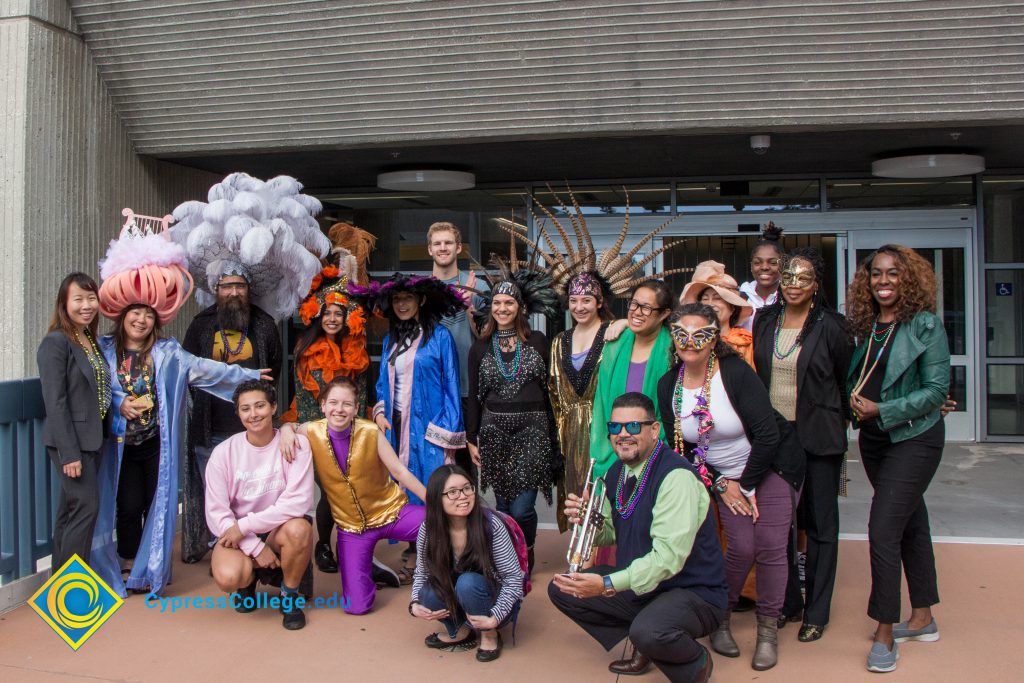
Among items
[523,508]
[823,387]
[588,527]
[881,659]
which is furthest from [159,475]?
[881,659]

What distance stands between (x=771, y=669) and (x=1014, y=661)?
103cm

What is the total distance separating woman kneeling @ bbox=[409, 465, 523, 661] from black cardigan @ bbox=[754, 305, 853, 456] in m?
1.39

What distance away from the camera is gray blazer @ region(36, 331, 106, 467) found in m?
4.43

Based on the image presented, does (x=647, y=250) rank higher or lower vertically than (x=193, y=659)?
higher

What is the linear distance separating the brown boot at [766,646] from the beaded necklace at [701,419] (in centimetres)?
62

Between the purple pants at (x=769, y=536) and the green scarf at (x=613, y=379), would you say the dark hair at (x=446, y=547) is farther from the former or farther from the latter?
the purple pants at (x=769, y=536)

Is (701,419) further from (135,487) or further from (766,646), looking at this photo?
(135,487)

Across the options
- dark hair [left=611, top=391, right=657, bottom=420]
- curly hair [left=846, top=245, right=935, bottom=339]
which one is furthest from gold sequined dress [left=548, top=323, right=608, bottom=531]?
curly hair [left=846, top=245, right=935, bottom=339]

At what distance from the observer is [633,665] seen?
3.74 m

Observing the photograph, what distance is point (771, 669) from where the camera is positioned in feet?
12.3

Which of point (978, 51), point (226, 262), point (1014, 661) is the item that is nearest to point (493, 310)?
point (226, 262)

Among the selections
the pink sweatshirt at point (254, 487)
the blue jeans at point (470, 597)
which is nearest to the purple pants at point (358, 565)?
the pink sweatshirt at point (254, 487)

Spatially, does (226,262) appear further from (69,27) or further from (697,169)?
(697,169)

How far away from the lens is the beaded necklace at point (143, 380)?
15.7 feet
